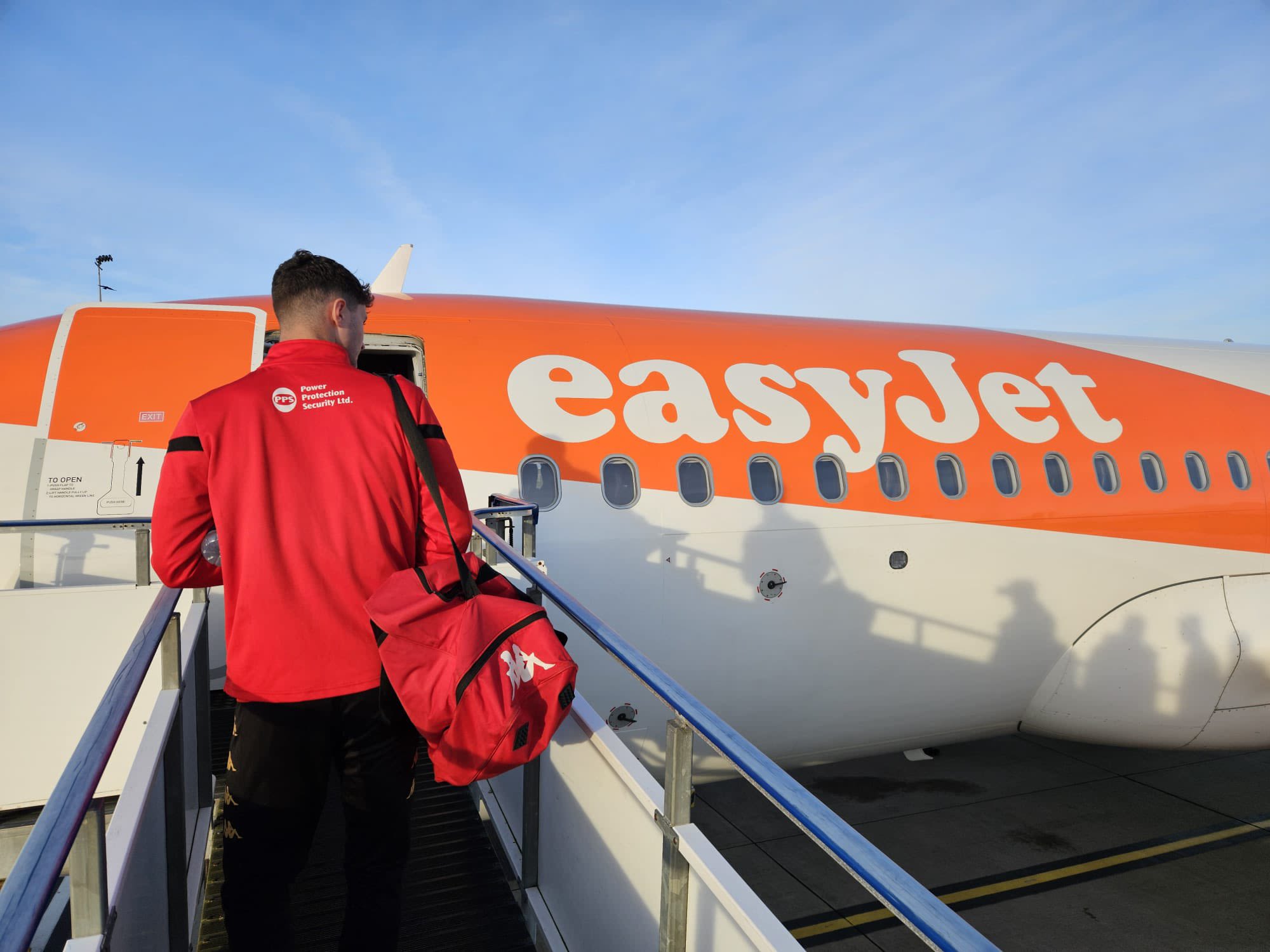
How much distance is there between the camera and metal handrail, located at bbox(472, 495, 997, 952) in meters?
1.26

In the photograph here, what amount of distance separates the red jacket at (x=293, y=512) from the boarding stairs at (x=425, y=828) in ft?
1.06

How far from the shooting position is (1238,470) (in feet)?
24.4

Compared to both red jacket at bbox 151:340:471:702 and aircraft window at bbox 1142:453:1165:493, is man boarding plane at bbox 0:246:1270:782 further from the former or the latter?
red jacket at bbox 151:340:471:702

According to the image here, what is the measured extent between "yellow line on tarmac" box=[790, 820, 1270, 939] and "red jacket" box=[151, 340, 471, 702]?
4962 mm

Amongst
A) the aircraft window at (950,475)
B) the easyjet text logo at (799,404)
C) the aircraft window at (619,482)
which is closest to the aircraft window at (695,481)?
the easyjet text logo at (799,404)

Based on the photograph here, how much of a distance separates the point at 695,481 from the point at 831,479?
43.4 inches

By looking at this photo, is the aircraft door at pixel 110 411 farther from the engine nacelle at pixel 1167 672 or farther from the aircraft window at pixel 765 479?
the engine nacelle at pixel 1167 672

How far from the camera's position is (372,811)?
7.39 ft

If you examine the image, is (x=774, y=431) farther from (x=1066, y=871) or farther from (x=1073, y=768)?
(x=1073, y=768)

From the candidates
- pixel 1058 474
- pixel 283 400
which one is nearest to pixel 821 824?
pixel 283 400

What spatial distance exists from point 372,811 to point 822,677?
4.30 metres

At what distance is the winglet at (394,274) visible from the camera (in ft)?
25.2

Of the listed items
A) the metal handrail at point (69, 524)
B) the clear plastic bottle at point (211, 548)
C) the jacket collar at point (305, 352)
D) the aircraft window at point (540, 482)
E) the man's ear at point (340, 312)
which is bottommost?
the metal handrail at point (69, 524)

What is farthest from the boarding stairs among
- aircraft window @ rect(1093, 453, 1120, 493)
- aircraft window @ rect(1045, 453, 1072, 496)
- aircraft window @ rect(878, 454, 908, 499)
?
aircraft window @ rect(1093, 453, 1120, 493)
